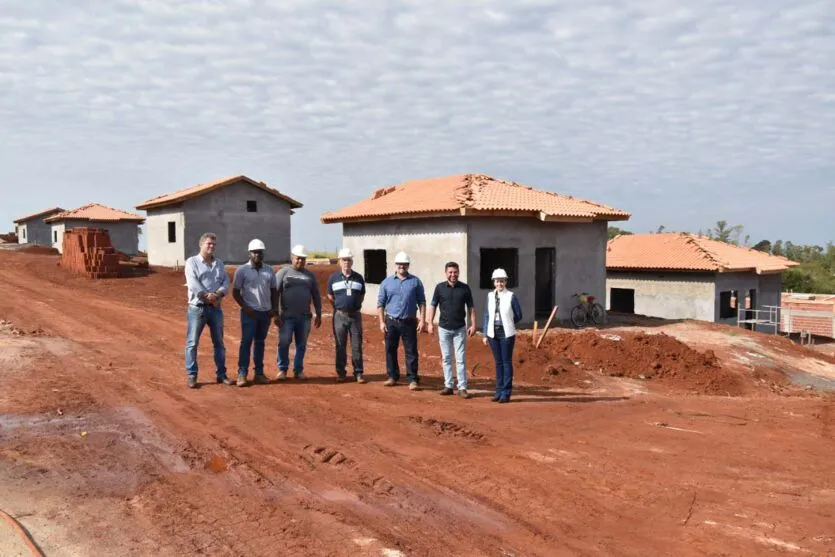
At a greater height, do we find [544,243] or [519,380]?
[544,243]

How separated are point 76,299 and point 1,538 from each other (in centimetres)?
1681

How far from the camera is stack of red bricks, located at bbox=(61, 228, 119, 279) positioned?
82.6ft

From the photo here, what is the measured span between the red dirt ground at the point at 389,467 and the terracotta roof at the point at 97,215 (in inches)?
1409

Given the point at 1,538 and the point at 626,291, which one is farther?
the point at 626,291

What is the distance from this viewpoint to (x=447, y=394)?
878cm

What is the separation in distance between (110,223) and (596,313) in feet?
114

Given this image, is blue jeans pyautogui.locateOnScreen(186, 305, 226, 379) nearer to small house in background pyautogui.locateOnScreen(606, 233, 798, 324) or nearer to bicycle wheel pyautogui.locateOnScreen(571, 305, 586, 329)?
bicycle wheel pyautogui.locateOnScreen(571, 305, 586, 329)

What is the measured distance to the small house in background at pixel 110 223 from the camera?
42688 millimetres

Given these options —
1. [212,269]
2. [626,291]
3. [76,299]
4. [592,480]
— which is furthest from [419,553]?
[626,291]

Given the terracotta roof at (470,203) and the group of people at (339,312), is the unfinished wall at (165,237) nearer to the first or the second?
the terracotta roof at (470,203)

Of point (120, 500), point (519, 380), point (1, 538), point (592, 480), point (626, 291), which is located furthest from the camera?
point (626, 291)

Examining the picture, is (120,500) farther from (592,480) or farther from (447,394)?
(447,394)

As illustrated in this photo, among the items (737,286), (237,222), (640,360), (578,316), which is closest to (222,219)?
(237,222)

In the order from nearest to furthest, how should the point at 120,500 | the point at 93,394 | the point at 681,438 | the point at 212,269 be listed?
1. the point at 120,500
2. the point at 681,438
3. the point at 93,394
4. the point at 212,269
